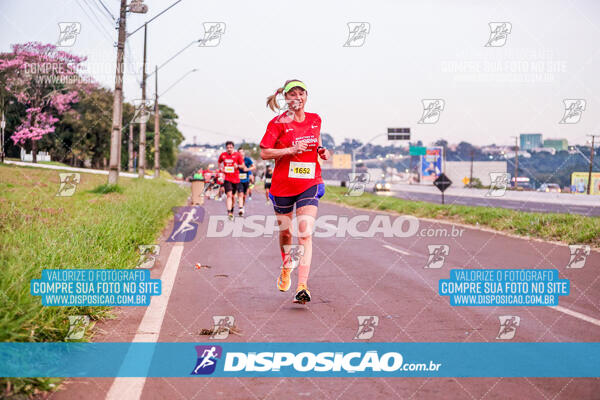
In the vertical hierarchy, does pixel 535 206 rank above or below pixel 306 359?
below

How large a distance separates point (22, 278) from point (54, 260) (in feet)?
4.68

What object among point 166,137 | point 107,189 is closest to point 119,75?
point 107,189

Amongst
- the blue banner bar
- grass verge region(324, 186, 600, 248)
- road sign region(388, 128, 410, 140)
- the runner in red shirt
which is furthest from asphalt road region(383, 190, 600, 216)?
the blue banner bar

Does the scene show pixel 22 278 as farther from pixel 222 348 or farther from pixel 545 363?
pixel 545 363

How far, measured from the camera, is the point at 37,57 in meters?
36.8

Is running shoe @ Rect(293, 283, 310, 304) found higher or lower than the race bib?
lower

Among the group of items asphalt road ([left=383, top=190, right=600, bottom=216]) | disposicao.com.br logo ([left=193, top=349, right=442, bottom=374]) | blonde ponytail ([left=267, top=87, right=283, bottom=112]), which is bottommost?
asphalt road ([left=383, top=190, right=600, bottom=216])

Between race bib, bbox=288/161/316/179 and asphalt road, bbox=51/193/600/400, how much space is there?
1306 mm

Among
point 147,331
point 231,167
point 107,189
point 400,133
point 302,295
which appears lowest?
point 147,331

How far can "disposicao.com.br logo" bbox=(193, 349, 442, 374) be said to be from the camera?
445cm

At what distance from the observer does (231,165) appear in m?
17.2

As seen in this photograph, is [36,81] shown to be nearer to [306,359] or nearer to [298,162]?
[298,162]

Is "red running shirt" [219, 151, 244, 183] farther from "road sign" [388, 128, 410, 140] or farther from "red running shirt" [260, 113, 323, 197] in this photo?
"road sign" [388, 128, 410, 140]

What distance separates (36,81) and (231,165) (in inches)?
1121
